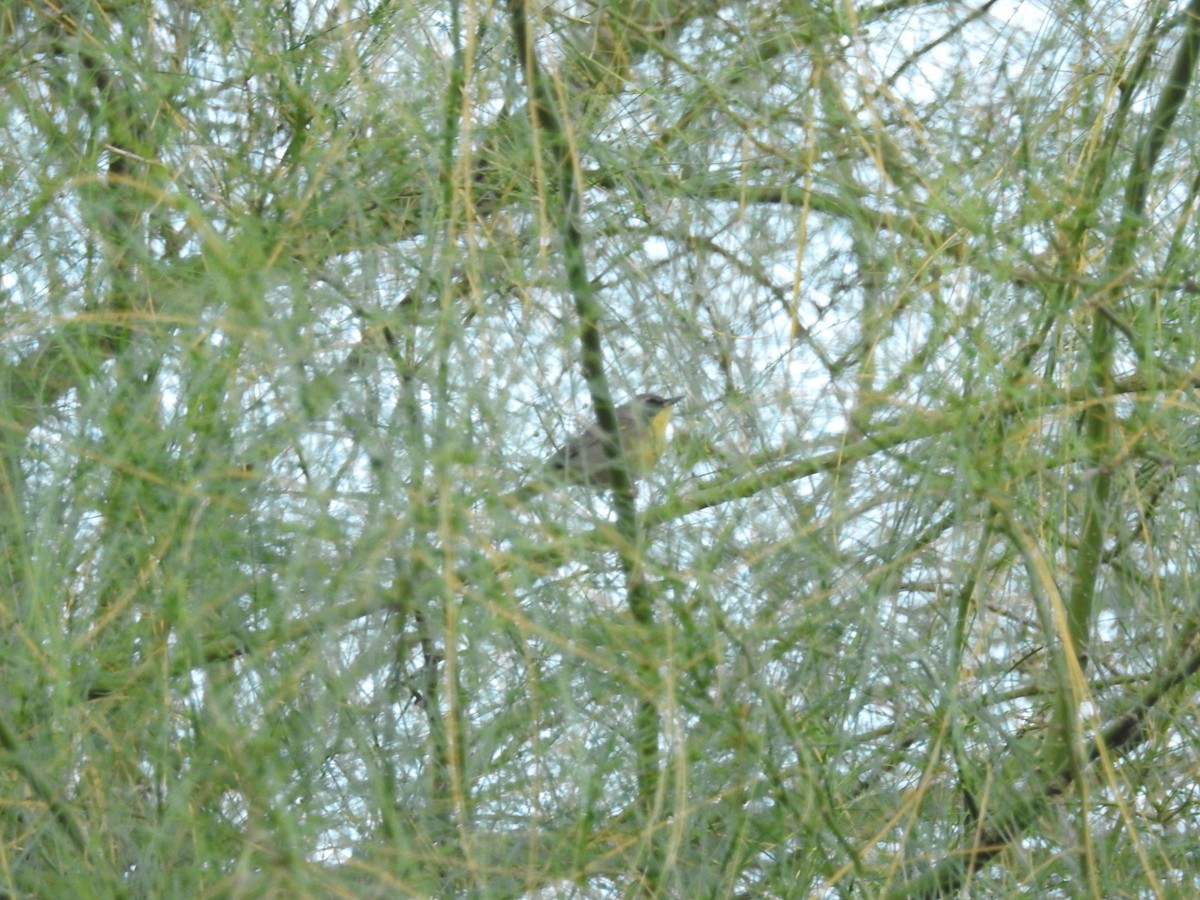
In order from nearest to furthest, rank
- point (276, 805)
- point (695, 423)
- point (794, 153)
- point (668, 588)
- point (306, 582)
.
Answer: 1. point (276, 805)
2. point (306, 582)
3. point (668, 588)
4. point (695, 423)
5. point (794, 153)

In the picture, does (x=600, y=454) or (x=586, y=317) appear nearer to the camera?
(x=586, y=317)

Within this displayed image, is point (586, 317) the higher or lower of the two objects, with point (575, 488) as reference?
higher

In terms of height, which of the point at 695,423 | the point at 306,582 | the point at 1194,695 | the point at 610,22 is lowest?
the point at 306,582

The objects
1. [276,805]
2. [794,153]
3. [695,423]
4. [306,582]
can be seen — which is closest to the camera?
[276,805]

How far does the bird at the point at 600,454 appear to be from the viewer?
53.4 inches

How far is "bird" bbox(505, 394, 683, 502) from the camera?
1.36 metres

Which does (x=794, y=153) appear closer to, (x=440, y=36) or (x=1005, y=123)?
(x=1005, y=123)

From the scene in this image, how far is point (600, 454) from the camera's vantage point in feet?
5.00

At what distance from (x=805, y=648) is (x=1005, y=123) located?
23.6 inches

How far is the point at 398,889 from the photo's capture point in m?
1.22

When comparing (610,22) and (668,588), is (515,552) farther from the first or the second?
(610,22)

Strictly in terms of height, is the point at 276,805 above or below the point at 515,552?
below

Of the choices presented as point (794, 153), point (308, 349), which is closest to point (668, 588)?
point (308, 349)

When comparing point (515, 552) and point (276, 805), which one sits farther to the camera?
point (515, 552)
